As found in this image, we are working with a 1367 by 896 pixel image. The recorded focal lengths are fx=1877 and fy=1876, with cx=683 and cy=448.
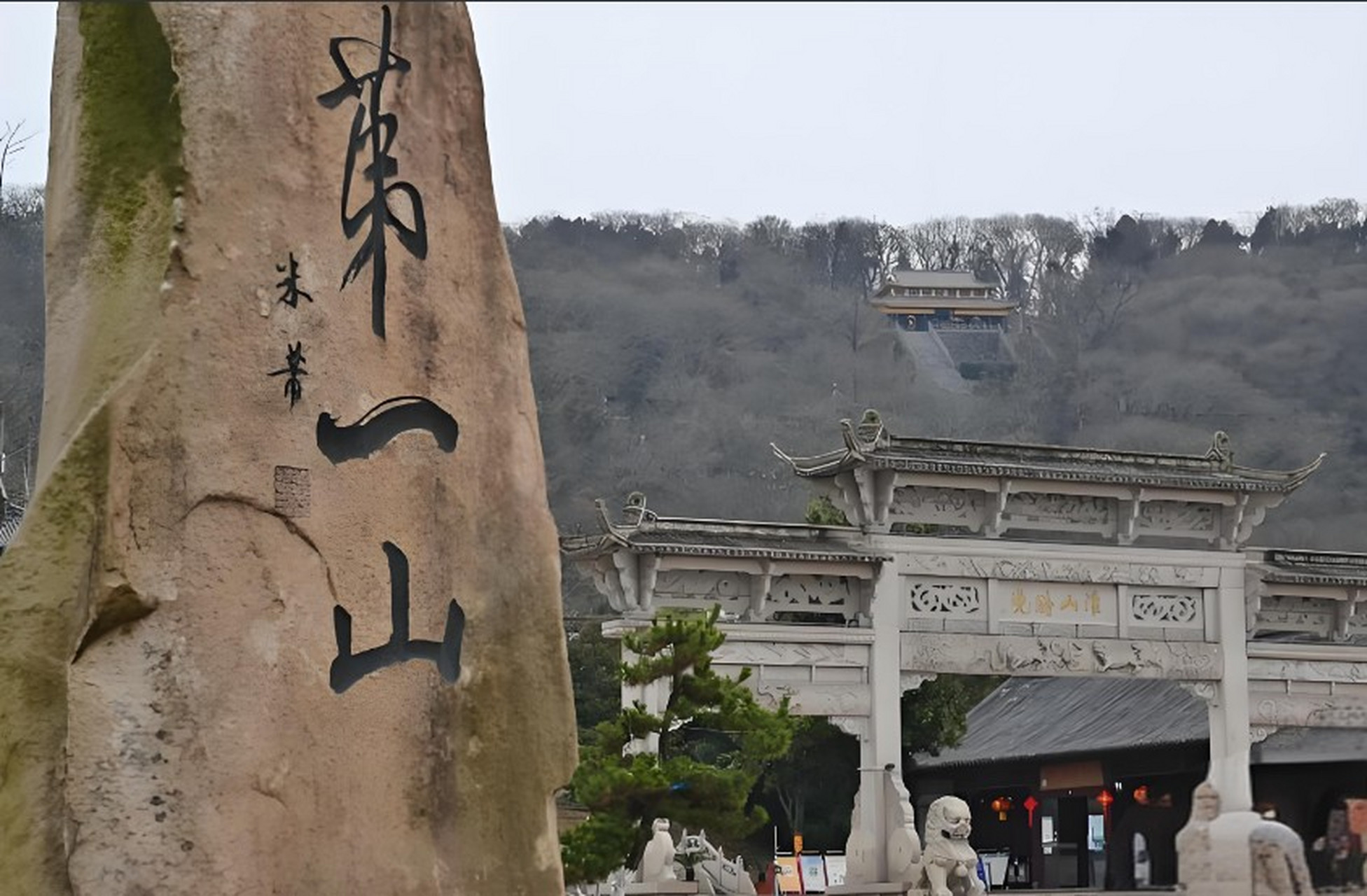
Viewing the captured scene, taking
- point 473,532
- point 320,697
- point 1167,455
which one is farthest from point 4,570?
point 1167,455

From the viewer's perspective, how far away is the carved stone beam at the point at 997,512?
18.6 metres

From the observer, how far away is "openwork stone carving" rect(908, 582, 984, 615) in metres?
18.4

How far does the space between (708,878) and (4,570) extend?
13.3 meters

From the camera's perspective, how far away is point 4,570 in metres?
4.92

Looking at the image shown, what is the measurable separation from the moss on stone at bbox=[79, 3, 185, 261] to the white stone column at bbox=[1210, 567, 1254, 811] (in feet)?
53.4

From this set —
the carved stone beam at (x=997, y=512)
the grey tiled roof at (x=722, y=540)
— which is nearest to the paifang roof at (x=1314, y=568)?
the carved stone beam at (x=997, y=512)

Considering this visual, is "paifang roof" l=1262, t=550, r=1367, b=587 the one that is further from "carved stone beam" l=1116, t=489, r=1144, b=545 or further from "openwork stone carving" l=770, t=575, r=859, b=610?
"openwork stone carving" l=770, t=575, r=859, b=610

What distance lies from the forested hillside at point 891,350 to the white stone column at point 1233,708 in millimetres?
21392

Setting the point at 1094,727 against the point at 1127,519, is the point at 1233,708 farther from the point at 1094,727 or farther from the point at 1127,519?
the point at 1094,727

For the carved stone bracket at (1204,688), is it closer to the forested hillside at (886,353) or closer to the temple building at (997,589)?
the temple building at (997,589)

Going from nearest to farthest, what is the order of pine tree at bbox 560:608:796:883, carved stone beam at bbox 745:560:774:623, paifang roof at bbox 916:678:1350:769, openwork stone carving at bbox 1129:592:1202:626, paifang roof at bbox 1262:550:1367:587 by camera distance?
pine tree at bbox 560:608:796:883
carved stone beam at bbox 745:560:774:623
openwork stone carving at bbox 1129:592:1202:626
paifang roof at bbox 1262:550:1367:587
paifang roof at bbox 916:678:1350:769

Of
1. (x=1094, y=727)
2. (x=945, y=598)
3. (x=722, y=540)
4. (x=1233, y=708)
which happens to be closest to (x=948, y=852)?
(x=945, y=598)

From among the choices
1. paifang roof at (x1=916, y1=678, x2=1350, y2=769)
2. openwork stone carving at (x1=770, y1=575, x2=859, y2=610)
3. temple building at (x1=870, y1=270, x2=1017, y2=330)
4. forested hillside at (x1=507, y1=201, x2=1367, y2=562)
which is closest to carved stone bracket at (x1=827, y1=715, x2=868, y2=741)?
openwork stone carving at (x1=770, y1=575, x2=859, y2=610)

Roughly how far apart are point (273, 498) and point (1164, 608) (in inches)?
621
